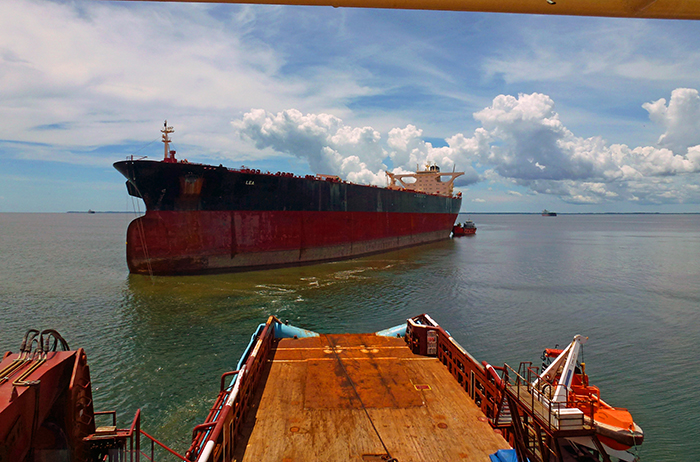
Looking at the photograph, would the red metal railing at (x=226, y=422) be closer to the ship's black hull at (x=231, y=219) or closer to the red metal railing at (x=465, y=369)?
the red metal railing at (x=465, y=369)

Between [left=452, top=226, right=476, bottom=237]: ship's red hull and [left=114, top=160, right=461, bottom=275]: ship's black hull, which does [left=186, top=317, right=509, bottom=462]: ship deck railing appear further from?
[left=452, top=226, right=476, bottom=237]: ship's red hull

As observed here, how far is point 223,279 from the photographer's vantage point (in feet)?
75.0

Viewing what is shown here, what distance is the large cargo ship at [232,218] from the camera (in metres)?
22.8

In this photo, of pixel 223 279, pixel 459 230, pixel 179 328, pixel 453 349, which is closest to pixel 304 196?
pixel 223 279

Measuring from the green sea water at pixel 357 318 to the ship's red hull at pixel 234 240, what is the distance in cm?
131

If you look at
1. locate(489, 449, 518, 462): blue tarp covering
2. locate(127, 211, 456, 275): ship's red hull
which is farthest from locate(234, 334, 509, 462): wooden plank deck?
locate(127, 211, 456, 275): ship's red hull

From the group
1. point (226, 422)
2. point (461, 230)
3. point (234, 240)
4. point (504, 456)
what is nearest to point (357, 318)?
point (504, 456)

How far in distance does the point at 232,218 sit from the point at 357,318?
41.8 ft

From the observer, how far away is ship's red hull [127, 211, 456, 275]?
23141 mm

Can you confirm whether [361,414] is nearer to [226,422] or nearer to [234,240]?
[226,422]

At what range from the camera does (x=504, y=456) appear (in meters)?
4.58

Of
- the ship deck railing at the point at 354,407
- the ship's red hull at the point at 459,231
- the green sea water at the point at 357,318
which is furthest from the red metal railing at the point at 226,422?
the ship's red hull at the point at 459,231

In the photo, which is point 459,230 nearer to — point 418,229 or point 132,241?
point 418,229

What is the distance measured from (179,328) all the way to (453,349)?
11240 mm
